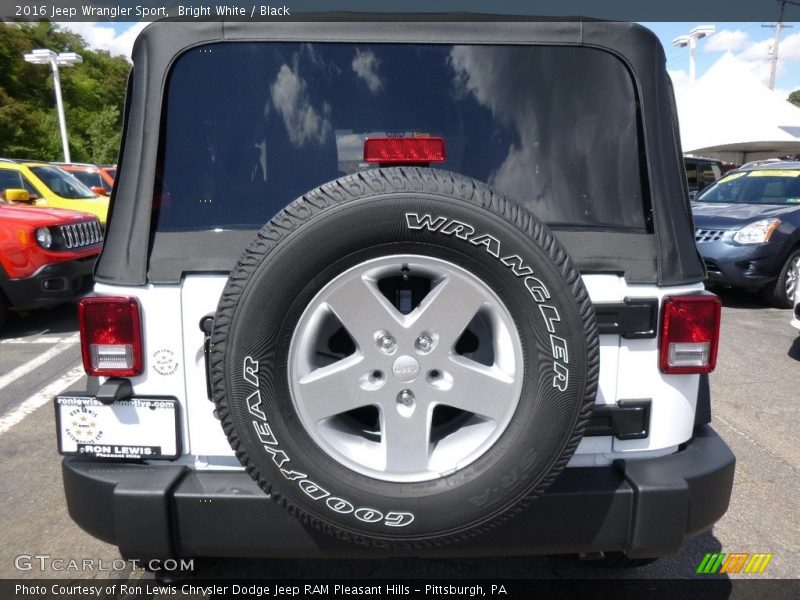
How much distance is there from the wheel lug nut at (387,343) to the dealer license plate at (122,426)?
0.71 metres

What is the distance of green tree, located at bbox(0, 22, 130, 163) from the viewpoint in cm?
3038

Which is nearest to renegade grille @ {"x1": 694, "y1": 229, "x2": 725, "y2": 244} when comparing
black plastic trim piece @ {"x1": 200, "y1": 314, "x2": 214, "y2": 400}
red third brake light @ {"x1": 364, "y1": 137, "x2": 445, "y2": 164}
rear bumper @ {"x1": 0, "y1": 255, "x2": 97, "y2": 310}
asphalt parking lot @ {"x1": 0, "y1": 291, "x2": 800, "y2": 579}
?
asphalt parking lot @ {"x1": 0, "y1": 291, "x2": 800, "y2": 579}

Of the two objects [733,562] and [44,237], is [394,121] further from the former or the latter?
[44,237]

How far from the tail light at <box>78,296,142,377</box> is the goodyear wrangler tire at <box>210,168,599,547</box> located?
376mm

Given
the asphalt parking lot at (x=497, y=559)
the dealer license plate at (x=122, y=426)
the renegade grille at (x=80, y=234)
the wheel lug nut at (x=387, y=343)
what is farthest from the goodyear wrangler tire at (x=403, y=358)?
the renegade grille at (x=80, y=234)

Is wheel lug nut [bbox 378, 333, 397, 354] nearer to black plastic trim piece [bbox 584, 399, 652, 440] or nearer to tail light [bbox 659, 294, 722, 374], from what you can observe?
black plastic trim piece [bbox 584, 399, 652, 440]

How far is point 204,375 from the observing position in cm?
182

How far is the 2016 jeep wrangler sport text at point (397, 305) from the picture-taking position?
155 cm

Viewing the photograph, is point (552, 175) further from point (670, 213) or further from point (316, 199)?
point (316, 199)

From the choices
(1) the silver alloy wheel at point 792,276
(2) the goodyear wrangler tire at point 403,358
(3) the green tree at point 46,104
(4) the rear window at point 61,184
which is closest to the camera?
(2) the goodyear wrangler tire at point 403,358

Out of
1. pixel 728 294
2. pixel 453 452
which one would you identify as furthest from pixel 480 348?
pixel 728 294

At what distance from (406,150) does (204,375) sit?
0.89 m

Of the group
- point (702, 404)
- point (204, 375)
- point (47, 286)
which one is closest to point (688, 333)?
point (702, 404)

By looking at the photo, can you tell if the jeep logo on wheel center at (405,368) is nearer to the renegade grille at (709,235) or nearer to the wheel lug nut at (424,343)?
the wheel lug nut at (424,343)
